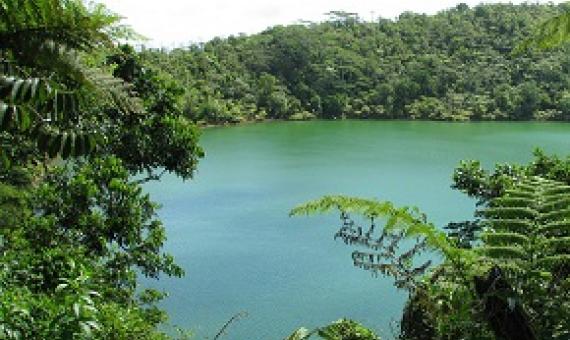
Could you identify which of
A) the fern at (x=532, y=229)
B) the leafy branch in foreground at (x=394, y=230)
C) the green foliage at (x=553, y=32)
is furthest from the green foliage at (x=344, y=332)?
the green foliage at (x=553, y=32)

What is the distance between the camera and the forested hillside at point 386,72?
40.2 meters

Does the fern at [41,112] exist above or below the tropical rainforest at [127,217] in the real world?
above

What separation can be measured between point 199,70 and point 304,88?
7013 millimetres

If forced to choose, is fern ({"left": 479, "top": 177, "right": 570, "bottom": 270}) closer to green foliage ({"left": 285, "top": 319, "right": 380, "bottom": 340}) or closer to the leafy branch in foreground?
the leafy branch in foreground

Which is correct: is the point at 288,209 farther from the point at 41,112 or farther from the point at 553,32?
the point at 41,112

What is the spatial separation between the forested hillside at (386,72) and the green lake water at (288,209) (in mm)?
5035

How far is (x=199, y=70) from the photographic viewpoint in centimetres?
4303

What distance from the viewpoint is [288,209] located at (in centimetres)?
1638

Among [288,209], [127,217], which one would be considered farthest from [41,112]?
[288,209]

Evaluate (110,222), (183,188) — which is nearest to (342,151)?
(183,188)

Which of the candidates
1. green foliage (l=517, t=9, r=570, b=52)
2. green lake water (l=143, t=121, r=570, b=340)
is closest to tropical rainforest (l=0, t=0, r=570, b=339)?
green foliage (l=517, t=9, r=570, b=52)

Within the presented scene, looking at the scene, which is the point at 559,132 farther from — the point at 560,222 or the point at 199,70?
the point at 560,222

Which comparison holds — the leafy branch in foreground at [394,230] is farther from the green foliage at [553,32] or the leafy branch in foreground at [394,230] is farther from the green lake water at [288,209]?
the green lake water at [288,209]

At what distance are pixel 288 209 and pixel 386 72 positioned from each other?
105 feet
